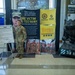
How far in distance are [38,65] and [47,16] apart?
1153mm

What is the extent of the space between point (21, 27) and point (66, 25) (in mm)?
972

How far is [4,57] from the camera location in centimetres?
353

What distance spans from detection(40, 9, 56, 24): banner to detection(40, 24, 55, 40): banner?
8cm

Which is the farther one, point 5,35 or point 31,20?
point 31,20

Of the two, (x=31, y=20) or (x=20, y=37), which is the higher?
(x=31, y=20)

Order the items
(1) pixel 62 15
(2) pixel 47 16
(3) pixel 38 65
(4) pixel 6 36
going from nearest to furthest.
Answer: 1. (3) pixel 38 65
2. (4) pixel 6 36
3. (2) pixel 47 16
4. (1) pixel 62 15

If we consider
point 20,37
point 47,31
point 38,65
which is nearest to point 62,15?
point 47,31

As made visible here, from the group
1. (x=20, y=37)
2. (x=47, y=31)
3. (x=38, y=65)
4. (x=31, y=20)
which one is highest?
(x=31, y=20)

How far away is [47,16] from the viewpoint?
12.3 ft

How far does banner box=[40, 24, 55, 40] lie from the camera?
3.76 meters

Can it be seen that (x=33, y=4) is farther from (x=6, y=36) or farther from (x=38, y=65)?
(x=38, y=65)

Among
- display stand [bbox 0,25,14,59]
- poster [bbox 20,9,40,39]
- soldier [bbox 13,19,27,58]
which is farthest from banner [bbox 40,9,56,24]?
display stand [bbox 0,25,14,59]

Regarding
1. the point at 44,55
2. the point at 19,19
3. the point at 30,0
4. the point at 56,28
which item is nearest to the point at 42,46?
the point at 44,55

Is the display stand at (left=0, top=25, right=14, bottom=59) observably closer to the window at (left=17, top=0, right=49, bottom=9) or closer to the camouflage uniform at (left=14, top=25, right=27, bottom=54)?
the camouflage uniform at (left=14, top=25, right=27, bottom=54)
